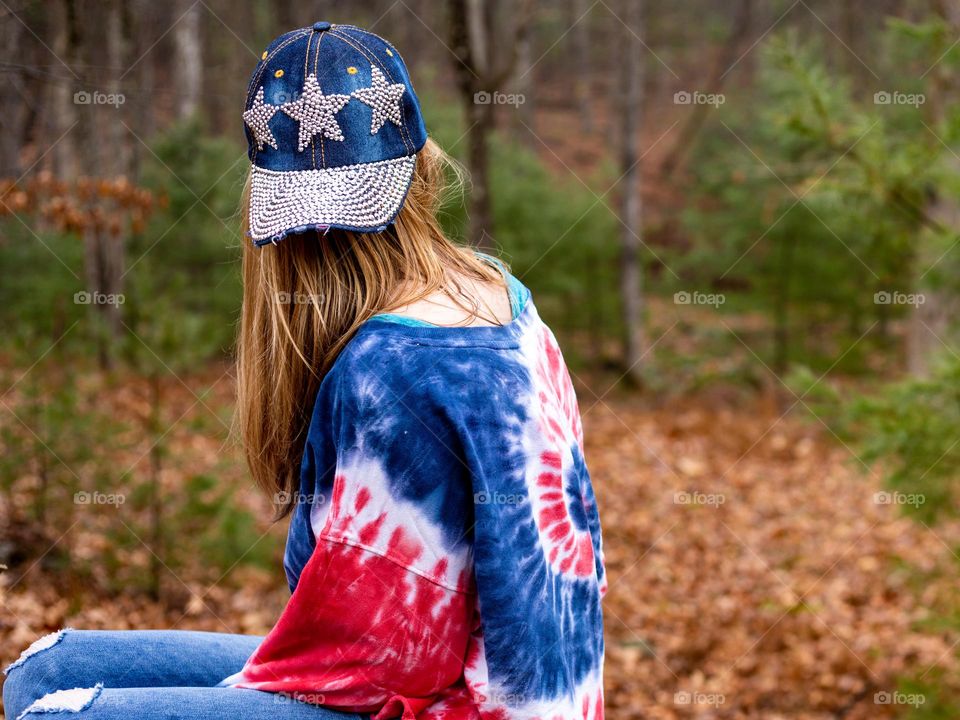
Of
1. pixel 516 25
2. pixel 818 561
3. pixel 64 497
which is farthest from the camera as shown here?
pixel 516 25

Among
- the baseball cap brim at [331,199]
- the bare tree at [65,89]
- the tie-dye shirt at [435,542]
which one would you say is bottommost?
the tie-dye shirt at [435,542]

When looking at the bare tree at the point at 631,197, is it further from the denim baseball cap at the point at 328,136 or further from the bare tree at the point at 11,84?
the denim baseball cap at the point at 328,136

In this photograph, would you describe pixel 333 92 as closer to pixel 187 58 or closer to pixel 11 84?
pixel 11 84

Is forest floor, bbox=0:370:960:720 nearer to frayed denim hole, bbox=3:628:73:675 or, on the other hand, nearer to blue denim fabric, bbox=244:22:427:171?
frayed denim hole, bbox=3:628:73:675

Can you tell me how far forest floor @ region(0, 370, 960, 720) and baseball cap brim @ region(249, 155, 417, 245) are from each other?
972 mm

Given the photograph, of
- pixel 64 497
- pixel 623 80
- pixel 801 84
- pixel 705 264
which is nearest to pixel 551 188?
pixel 623 80

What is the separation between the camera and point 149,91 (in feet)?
10.6

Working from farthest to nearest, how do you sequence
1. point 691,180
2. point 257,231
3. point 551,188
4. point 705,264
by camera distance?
1. point 691,180
2. point 705,264
3. point 551,188
4. point 257,231

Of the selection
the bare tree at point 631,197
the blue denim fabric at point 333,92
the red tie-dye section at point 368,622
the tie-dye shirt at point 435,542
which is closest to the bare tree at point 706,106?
the bare tree at point 631,197

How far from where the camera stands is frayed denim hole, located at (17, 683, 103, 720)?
4.20 feet

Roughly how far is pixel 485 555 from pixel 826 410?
304cm

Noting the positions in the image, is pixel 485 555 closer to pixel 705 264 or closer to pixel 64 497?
pixel 64 497

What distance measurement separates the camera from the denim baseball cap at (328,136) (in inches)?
53.0

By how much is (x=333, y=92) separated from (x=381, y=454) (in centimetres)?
55
